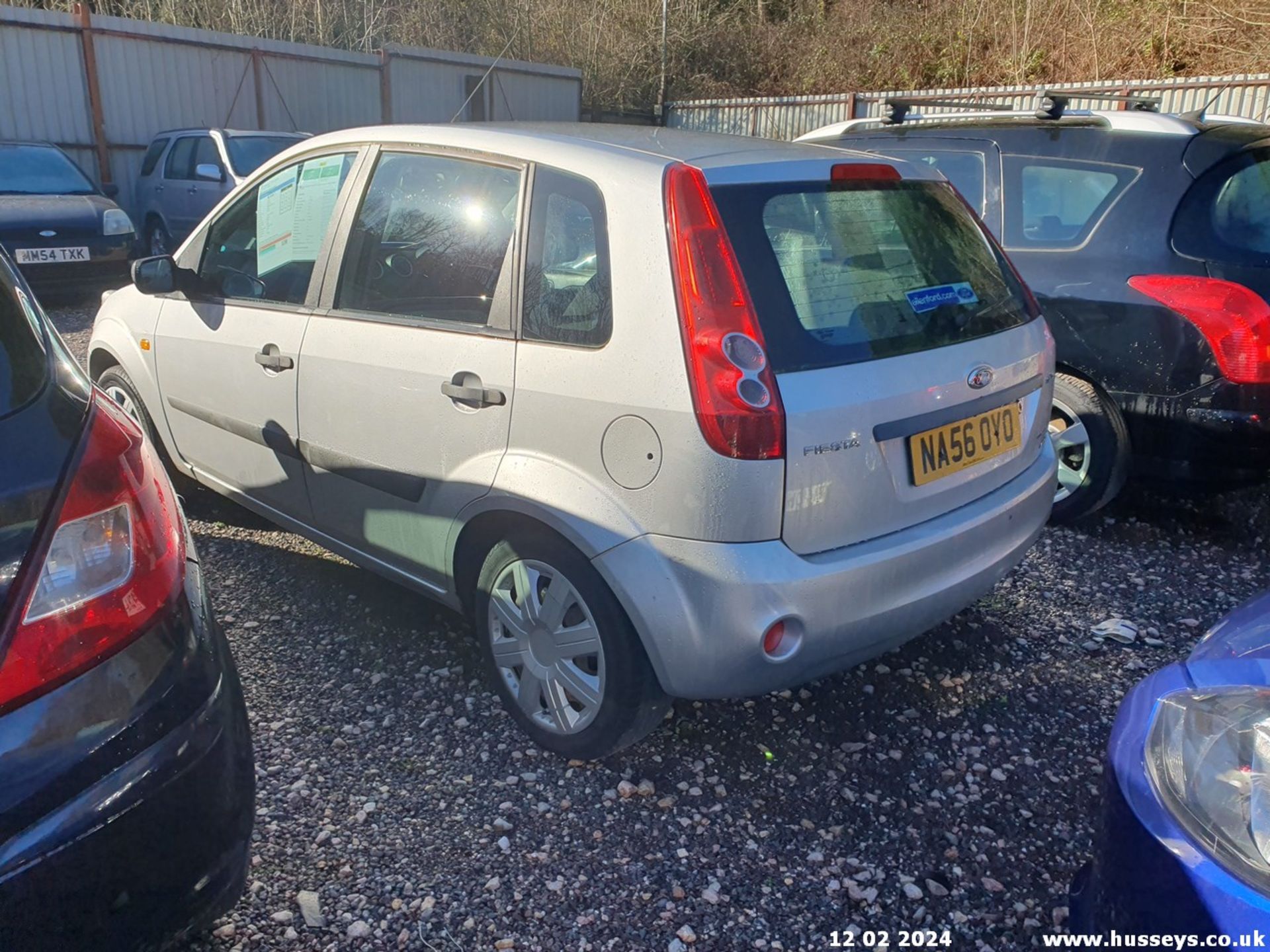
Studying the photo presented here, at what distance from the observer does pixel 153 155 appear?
12086 mm

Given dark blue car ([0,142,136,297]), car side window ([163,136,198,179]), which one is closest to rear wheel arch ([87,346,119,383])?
dark blue car ([0,142,136,297])

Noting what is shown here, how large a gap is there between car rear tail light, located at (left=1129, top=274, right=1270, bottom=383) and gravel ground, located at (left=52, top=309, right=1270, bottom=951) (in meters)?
0.90

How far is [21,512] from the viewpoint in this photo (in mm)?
1563

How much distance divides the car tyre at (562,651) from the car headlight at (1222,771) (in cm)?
127

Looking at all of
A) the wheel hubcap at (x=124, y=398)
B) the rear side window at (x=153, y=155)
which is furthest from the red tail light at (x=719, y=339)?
the rear side window at (x=153, y=155)

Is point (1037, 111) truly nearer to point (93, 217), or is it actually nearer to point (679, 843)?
point (679, 843)

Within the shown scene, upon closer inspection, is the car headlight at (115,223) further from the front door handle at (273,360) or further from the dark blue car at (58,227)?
the front door handle at (273,360)

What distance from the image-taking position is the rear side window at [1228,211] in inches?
151

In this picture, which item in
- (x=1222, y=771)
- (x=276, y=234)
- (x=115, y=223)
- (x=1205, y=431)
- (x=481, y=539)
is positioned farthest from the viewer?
(x=115, y=223)

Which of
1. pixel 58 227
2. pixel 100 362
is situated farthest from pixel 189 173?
pixel 100 362

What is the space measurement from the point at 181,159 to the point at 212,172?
1358 millimetres

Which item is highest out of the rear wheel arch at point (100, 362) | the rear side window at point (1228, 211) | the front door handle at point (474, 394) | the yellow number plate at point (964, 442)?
the rear side window at point (1228, 211)

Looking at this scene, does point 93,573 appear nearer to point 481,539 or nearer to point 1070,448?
point 481,539

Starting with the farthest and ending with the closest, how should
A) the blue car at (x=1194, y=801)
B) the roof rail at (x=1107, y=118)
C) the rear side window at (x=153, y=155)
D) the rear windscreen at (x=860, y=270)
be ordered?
the rear side window at (x=153, y=155) < the roof rail at (x=1107, y=118) < the rear windscreen at (x=860, y=270) < the blue car at (x=1194, y=801)
